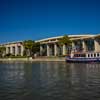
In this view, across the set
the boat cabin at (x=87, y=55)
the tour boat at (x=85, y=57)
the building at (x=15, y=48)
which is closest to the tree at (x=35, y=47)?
the building at (x=15, y=48)

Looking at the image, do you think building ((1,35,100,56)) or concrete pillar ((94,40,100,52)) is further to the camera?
building ((1,35,100,56))

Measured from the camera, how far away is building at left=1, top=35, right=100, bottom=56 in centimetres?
11779

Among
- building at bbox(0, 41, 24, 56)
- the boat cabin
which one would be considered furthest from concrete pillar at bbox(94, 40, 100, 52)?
building at bbox(0, 41, 24, 56)

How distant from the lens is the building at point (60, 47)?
117794 mm

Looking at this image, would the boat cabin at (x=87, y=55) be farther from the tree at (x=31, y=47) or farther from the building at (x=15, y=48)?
the building at (x=15, y=48)

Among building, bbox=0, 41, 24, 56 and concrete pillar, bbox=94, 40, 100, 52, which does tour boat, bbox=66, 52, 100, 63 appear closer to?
concrete pillar, bbox=94, 40, 100, 52

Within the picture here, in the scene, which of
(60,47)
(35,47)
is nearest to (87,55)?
(60,47)

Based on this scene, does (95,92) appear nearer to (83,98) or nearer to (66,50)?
(83,98)

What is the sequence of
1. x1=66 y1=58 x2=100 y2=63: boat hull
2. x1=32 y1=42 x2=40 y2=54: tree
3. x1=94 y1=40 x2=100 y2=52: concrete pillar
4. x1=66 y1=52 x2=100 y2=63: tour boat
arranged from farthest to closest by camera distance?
x1=32 y1=42 x2=40 y2=54: tree → x1=94 y1=40 x2=100 y2=52: concrete pillar → x1=66 y1=52 x2=100 y2=63: tour boat → x1=66 y1=58 x2=100 y2=63: boat hull

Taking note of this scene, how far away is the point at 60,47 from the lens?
144 meters

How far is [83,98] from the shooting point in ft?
53.2

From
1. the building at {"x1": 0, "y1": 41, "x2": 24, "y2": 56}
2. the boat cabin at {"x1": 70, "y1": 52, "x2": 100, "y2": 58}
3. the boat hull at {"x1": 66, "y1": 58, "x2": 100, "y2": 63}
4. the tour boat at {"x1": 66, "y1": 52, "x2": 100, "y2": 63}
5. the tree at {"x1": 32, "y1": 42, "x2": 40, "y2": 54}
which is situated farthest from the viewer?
the building at {"x1": 0, "y1": 41, "x2": 24, "y2": 56}

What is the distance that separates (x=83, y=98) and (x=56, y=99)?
207 centimetres

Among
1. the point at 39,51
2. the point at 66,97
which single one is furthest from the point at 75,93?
the point at 39,51
